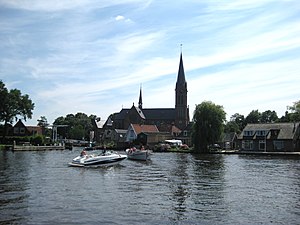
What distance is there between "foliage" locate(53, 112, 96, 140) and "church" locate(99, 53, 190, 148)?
11338 mm

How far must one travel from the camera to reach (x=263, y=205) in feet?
64.2

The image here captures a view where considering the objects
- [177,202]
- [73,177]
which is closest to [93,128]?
[73,177]

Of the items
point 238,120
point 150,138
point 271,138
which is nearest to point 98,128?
point 150,138

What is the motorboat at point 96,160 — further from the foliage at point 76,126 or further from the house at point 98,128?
the foliage at point 76,126

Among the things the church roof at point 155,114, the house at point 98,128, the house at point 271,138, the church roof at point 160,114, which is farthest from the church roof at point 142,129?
the house at point 98,128

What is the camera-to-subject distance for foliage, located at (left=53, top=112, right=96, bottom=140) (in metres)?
161

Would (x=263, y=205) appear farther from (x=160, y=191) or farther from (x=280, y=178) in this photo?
(x=280, y=178)

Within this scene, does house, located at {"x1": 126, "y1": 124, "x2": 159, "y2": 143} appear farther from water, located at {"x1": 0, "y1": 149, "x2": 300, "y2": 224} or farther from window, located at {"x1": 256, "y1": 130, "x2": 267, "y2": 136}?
water, located at {"x1": 0, "y1": 149, "x2": 300, "y2": 224}

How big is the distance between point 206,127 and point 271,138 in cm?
1437

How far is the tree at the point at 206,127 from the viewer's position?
269 ft

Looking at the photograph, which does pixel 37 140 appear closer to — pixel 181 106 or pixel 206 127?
pixel 206 127

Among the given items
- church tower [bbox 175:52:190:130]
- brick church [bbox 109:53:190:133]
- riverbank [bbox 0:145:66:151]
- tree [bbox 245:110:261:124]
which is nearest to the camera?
riverbank [bbox 0:145:66:151]

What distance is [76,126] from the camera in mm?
163375

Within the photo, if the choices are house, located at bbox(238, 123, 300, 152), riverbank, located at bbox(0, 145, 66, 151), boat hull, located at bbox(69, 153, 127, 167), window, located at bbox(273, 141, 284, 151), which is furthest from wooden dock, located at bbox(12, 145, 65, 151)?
window, located at bbox(273, 141, 284, 151)
